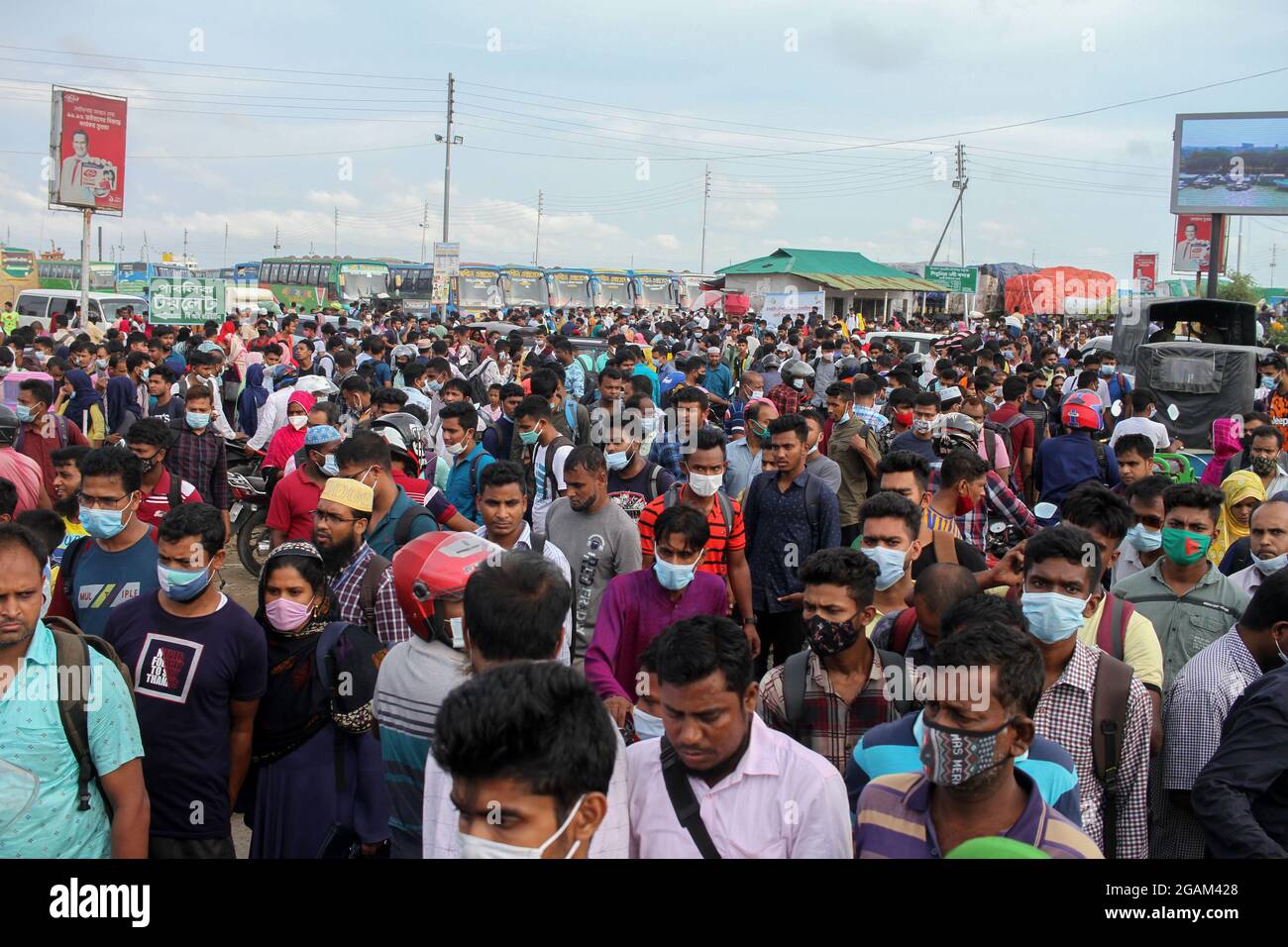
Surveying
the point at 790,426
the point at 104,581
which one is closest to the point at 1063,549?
the point at 790,426

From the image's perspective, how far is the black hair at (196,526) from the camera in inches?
154

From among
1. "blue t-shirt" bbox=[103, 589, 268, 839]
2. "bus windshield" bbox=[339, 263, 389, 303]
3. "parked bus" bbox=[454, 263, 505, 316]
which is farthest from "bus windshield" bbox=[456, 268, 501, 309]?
"blue t-shirt" bbox=[103, 589, 268, 839]

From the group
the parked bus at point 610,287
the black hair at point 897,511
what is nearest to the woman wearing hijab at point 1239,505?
the black hair at point 897,511

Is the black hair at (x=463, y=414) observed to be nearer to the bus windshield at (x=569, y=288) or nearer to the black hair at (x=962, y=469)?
the black hair at (x=962, y=469)

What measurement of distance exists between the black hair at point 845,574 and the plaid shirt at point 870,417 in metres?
4.77

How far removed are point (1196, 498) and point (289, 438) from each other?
597cm

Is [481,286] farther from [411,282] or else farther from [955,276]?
[955,276]

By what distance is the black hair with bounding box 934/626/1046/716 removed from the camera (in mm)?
2658

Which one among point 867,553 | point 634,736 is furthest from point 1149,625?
point 634,736

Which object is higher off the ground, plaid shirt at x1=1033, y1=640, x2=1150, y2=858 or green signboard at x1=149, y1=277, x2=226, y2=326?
green signboard at x1=149, y1=277, x2=226, y2=326

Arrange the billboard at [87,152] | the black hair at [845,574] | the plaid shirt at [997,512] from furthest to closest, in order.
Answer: the billboard at [87,152], the plaid shirt at [997,512], the black hair at [845,574]

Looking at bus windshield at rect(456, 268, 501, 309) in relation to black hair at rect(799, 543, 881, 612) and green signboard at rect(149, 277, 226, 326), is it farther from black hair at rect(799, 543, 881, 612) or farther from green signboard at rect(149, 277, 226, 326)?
black hair at rect(799, 543, 881, 612)

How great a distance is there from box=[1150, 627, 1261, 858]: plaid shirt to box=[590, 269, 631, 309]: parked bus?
43.6 metres

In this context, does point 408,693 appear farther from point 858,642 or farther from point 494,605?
point 858,642
